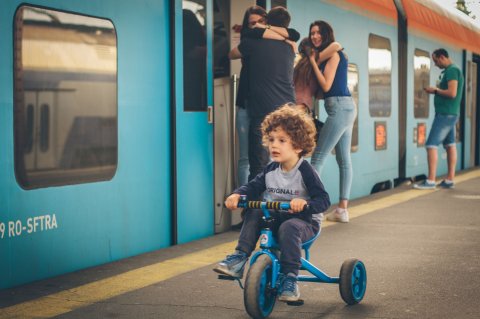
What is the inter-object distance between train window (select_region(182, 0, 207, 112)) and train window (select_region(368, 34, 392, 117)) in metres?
3.91

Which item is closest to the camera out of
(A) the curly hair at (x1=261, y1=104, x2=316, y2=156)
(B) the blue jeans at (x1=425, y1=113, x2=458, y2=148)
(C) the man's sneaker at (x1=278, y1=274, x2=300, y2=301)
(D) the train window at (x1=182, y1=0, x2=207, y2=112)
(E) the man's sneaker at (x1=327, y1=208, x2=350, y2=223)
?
(C) the man's sneaker at (x1=278, y1=274, x2=300, y2=301)

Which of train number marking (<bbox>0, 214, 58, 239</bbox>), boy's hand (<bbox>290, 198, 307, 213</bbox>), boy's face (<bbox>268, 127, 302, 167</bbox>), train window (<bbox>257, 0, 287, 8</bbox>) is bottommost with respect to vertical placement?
train number marking (<bbox>0, 214, 58, 239</bbox>)

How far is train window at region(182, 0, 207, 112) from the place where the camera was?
624cm

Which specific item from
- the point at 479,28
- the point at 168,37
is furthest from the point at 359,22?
the point at 479,28

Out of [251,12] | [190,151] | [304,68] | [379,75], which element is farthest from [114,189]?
[379,75]

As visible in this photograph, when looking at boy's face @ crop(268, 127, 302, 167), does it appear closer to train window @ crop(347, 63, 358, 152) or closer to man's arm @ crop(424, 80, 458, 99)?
train window @ crop(347, 63, 358, 152)

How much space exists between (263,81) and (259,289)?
2.84 m

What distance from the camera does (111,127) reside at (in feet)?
17.9

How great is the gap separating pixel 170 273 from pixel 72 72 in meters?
1.35

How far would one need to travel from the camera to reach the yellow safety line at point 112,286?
14.0ft

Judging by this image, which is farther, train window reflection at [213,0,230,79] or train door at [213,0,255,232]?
train window reflection at [213,0,230,79]

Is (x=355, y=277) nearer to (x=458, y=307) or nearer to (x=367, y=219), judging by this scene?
(x=458, y=307)

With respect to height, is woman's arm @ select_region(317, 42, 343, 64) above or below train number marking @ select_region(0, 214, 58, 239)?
above

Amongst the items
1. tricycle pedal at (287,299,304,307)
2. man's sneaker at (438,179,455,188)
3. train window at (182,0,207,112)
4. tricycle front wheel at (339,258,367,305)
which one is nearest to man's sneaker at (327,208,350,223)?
train window at (182,0,207,112)
